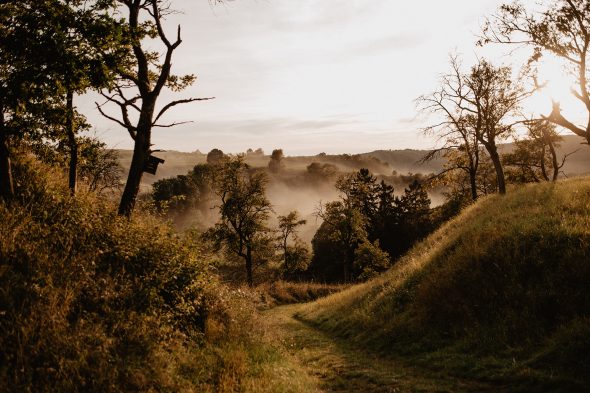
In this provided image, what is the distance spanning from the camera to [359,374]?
33.9 feet

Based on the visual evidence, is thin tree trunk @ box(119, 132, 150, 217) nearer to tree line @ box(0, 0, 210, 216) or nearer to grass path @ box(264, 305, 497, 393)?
tree line @ box(0, 0, 210, 216)

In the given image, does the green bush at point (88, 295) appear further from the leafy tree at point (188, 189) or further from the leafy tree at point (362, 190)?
the leafy tree at point (188, 189)

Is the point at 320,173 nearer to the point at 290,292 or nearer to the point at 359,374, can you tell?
the point at 290,292

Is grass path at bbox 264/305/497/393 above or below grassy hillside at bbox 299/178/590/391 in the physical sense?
below

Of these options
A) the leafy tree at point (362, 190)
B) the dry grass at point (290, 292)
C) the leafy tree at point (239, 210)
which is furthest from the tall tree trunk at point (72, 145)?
the leafy tree at point (362, 190)

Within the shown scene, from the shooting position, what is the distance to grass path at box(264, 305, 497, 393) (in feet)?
28.6

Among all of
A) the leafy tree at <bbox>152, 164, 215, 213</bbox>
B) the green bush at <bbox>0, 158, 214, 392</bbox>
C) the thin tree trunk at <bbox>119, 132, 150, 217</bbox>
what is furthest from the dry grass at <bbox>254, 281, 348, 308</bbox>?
the leafy tree at <bbox>152, 164, 215, 213</bbox>

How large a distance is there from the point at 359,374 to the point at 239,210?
37156 mm

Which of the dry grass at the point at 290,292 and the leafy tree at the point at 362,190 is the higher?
the leafy tree at the point at 362,190

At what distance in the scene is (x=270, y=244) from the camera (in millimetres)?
49594

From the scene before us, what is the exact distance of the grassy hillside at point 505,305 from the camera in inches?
338

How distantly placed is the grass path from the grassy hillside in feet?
2.15

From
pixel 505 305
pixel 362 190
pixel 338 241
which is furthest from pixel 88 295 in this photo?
pixel 362 190

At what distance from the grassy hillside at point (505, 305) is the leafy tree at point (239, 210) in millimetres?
29949
